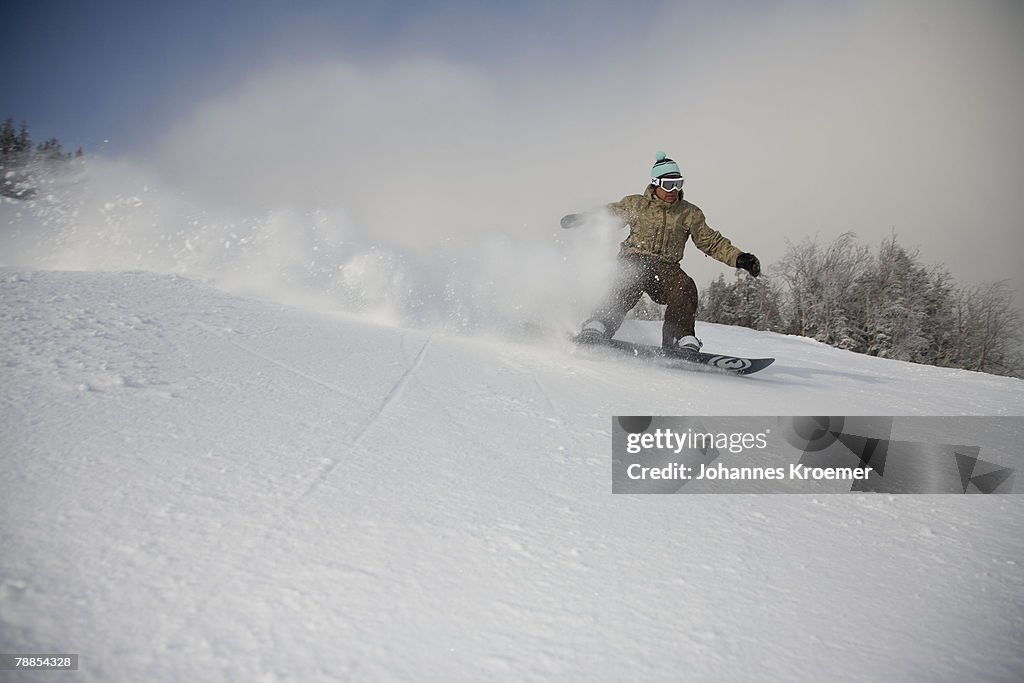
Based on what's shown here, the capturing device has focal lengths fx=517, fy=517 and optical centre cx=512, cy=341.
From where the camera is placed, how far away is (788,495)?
211cm

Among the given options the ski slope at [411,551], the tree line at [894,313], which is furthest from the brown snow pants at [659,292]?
the tree line at [894,313]

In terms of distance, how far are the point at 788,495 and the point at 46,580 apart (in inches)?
92.9

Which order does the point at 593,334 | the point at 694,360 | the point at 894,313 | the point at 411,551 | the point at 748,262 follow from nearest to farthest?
the point at 411,551 < the point at 593,334 < the point at 694,360 < the point at 748,262 < the point at 894,313

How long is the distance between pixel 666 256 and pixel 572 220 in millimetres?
1272

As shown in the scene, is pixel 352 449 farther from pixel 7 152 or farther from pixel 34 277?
pixel 7 152

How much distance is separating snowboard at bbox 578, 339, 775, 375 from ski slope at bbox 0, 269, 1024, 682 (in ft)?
9.93

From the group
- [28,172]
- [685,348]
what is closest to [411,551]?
[685,348]

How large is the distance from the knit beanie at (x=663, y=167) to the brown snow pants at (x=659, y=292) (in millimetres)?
970

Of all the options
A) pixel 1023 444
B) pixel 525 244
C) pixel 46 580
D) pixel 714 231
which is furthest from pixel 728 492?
pixel 525 244

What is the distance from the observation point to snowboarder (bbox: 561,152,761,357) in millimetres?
5758

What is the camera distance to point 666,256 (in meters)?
5.85

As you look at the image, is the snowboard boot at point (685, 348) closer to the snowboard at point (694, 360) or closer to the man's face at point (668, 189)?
the snowboard at point (694, 360)

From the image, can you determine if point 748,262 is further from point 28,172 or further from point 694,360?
point 28,172

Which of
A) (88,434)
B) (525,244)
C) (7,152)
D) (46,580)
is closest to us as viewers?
(46,580)
